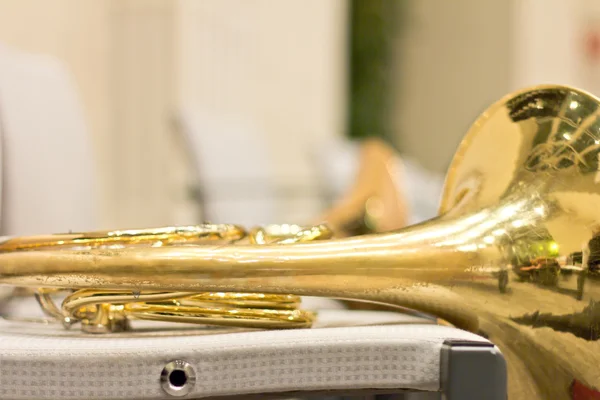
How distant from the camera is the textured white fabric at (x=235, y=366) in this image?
518 mm

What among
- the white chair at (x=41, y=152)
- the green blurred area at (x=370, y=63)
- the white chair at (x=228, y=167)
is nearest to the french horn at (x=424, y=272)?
the white chair at (x=41, y=152)

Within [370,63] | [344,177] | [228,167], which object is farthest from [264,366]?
[370,63]

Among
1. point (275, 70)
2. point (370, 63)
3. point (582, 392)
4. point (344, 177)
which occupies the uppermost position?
point (370, 63)

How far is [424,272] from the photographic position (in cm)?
62

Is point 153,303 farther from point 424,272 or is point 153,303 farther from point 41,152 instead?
point 41,152

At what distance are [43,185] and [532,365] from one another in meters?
0.72

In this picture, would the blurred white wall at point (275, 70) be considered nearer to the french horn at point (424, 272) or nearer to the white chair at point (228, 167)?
the white chair at point (228, 167)

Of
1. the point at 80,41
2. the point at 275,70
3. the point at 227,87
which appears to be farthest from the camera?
the point at 275,70

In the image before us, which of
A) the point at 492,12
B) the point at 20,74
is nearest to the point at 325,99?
the point at 492,12

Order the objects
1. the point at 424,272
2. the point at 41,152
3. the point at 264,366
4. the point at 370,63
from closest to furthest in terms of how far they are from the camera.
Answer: the point at 264,366
the point at 424,272
the point at 41,152
the point at 370,63

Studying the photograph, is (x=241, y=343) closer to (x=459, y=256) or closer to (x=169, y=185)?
(x=459, y=256)

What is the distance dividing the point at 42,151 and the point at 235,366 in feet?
2.09

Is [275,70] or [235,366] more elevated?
[275,70]

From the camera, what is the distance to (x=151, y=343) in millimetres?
540
